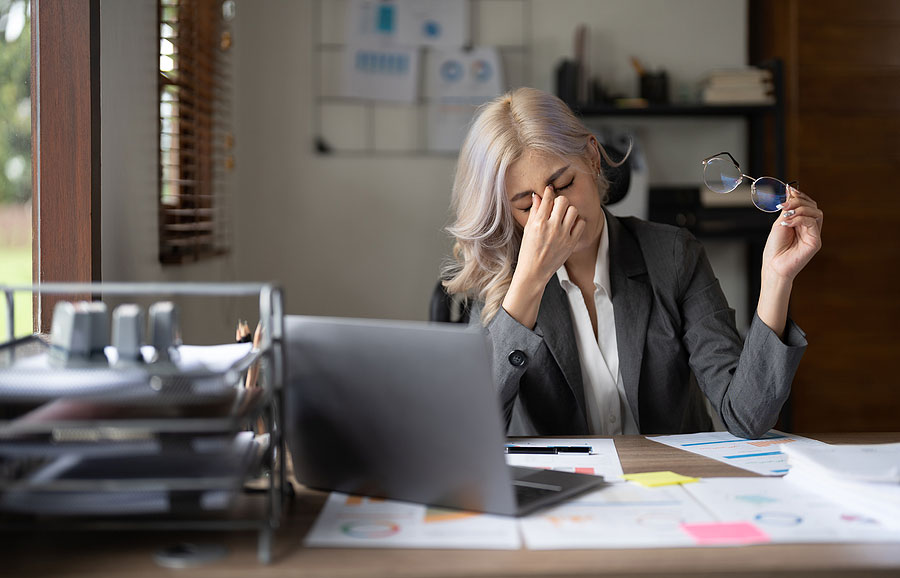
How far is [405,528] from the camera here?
97 cm

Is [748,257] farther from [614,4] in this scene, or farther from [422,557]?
[422,557]

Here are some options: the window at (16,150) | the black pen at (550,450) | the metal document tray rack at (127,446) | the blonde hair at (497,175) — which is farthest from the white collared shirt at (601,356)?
the window at (16,150)

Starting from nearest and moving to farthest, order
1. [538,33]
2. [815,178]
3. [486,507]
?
1. [486,507]
2. [815,178]
3. [538,33]

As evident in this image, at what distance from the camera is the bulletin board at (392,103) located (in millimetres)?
3531

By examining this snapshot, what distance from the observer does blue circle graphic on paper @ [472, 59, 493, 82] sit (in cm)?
353

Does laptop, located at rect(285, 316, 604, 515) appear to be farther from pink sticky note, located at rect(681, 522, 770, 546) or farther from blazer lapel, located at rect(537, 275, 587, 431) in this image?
blazer lapel, located at rect(537, 275, 587, 431)

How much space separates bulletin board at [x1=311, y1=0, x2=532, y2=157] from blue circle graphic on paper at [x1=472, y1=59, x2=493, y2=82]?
61 millimetres

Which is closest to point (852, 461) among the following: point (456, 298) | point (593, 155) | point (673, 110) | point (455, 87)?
point (593, 155)

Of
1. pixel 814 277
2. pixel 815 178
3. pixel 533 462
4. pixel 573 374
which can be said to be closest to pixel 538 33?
pixel 815 178

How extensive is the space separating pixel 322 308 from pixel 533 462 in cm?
242

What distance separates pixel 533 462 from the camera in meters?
1.27

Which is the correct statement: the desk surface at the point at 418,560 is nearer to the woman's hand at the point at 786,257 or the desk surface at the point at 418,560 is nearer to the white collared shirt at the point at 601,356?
the woman's hand at the point at 786,257

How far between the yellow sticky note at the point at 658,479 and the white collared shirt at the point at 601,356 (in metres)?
0.49

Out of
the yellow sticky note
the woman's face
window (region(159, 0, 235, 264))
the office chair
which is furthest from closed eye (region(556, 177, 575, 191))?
window (region(159, 0, 235, 264))
